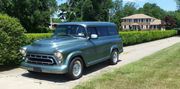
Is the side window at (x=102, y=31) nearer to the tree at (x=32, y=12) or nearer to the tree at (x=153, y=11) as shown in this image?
the tree at (x=32, y=12)

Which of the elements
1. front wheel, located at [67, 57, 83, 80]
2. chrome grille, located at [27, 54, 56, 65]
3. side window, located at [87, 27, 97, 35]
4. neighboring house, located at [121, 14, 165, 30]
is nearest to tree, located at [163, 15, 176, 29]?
neighboring house, located at [121, 14, 165, 30]

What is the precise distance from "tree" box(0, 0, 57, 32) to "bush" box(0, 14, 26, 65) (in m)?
32.7

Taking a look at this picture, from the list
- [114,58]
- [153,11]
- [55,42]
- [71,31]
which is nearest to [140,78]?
[55,42]

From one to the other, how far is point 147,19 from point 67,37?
3996 inches

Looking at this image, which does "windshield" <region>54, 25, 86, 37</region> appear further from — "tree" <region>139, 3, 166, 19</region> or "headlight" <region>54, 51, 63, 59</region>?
"tree" <region>139, 3, 166, 19</region>

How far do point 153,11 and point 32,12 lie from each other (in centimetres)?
10522

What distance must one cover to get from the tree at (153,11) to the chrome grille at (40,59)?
13507 cm

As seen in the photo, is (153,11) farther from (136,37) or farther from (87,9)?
(136,37)

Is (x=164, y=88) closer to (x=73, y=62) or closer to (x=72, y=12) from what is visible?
(x=73, y=62)

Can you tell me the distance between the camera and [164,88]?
8.02 m

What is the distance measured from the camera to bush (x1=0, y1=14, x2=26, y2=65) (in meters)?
10.6

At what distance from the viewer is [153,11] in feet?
467

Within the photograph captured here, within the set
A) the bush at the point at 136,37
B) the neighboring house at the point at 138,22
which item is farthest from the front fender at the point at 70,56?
the neighboring house at the point at 138,22

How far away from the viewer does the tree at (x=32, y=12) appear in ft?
144
